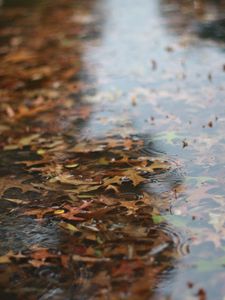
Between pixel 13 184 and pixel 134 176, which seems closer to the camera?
pixel 134 176

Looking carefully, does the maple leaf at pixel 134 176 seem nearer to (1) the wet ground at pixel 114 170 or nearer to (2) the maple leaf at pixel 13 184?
(1) the wet ground at pixel 114 170

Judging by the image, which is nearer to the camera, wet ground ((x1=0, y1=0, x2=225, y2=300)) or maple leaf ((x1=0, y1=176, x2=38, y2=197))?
wet ground ((x1=0, y1=0, x2=225, y2=300))

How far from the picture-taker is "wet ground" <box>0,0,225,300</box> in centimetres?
262

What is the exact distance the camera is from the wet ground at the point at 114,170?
103 inches

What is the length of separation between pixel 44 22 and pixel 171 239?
29.1ft

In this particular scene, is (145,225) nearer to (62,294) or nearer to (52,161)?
(62,294)

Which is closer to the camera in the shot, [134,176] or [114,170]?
[134,176]

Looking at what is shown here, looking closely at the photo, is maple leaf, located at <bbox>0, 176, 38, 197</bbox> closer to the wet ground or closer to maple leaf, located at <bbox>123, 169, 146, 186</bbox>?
the wet ground

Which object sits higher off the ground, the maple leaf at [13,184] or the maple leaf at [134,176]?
the maple leaf at [13,184]

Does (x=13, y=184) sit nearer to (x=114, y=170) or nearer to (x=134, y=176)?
(x=114, y=170)

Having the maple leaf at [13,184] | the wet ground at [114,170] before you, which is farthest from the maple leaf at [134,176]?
the maple leaf at [13,184]

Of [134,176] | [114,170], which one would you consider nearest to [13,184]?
[114,170]

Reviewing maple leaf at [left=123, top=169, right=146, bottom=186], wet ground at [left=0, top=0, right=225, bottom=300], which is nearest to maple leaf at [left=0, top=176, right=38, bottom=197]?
wet ground at [left=0, top=0, right=225, bottom=300]

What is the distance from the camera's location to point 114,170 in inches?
151
